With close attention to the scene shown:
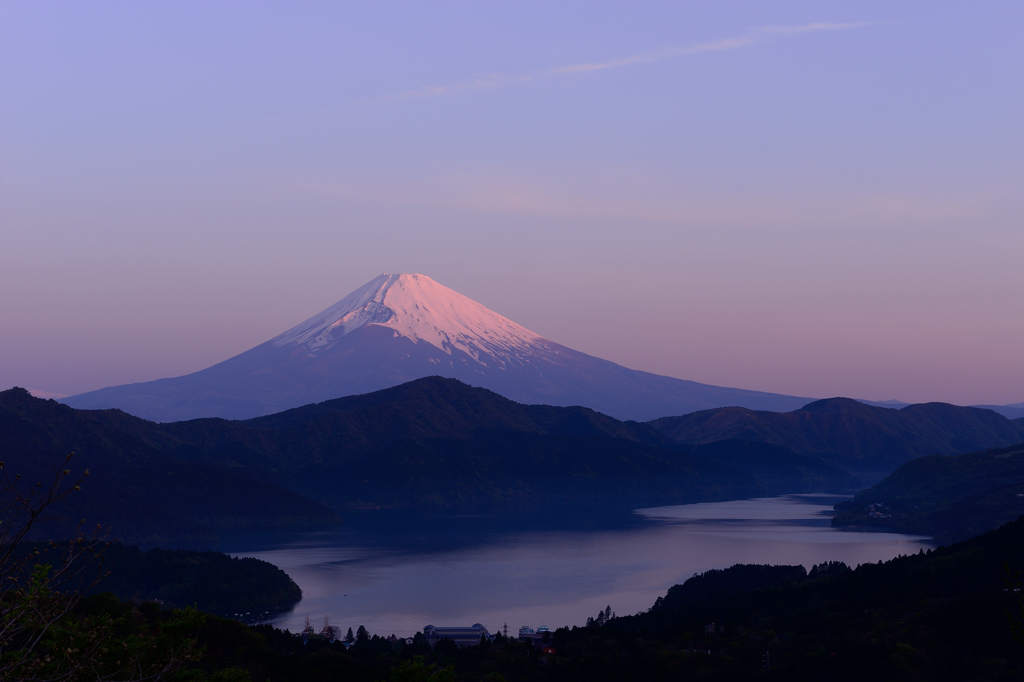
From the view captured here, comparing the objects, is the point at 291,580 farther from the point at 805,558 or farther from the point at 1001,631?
the point at 1001,631

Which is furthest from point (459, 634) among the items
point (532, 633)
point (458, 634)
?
point (532, 633)

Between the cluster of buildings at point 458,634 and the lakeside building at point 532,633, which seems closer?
the lakeside building at point 532,633

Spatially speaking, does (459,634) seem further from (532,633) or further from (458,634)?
(532,633)

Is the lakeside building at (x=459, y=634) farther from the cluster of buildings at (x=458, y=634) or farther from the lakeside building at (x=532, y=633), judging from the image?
the lakeside building at (x=532, y=633)

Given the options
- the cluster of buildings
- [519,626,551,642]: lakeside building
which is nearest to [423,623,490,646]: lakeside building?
the cluster of buildings

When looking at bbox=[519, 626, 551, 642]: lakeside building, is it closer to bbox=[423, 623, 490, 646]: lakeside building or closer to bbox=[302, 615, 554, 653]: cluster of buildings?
bbox=[302, 615, 554, 653]: cluster of buildings

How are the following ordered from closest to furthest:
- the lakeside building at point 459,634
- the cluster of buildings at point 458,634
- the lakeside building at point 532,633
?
the lakeside building at point 532,633, the cluster of buildings at point 458,634, the lakeside building at point 459,634

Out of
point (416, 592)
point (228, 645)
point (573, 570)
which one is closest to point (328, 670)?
point (228, 645)

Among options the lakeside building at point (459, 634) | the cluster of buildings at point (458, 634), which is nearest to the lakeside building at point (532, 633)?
the cluster of buildings at point (458, 634)
